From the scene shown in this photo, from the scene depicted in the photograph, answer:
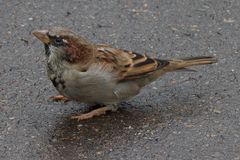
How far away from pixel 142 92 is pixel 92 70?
0.62 meters

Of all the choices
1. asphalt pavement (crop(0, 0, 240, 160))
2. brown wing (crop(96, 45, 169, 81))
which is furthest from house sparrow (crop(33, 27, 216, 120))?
asphalt pavement (crop(0, 0, 240, 160))

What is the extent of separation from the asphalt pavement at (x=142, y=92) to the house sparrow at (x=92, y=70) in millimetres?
174

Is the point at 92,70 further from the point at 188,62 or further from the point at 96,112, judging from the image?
the point at 188,62

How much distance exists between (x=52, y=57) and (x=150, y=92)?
92 cm

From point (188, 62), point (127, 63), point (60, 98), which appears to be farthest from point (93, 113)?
point (188, 62)

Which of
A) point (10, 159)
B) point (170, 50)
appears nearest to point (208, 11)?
point (170, 50)

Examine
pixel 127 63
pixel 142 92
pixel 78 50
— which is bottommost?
pixel 142 92

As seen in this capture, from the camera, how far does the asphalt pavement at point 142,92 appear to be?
219 inches

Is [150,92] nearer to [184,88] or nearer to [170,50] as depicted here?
[184,88]

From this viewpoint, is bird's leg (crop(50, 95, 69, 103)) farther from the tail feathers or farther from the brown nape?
the tail feathers

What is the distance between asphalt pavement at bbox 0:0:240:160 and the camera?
555 centimetres

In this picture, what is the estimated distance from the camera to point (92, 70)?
19.0ft

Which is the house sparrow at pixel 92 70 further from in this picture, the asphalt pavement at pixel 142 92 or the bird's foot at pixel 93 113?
the asphalt pavement at pixel 142 92

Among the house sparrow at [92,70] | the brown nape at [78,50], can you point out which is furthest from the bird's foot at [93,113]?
the brown nape at [78,50]
